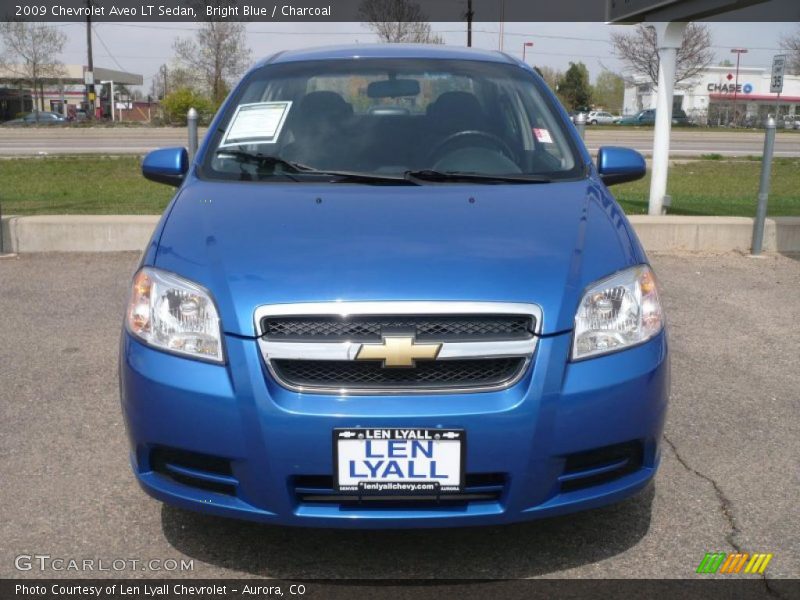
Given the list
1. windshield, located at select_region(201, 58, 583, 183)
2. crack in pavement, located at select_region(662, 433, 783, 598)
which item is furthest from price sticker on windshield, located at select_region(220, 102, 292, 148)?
crack in pavement, located at select_region(662, 433, 783, 598)

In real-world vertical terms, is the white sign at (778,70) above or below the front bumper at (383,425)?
above

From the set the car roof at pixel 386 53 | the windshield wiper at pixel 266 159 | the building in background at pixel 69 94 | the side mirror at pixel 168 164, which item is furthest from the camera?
the building in background at pixel 69 94

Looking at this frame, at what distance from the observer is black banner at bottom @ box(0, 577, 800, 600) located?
266 centimetres

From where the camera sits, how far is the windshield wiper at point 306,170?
3.44 metres

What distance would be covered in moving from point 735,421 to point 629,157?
1.33 meters

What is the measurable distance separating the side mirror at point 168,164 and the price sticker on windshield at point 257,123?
0.33m

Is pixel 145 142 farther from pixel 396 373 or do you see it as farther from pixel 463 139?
pixel 396 373

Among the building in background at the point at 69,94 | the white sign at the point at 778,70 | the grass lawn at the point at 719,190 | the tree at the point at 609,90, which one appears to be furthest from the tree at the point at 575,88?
the white sign at the point at 778,70

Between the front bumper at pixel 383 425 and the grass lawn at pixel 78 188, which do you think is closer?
the front bumper at pixel 383 425

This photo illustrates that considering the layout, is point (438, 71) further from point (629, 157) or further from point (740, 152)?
point (740, 152)

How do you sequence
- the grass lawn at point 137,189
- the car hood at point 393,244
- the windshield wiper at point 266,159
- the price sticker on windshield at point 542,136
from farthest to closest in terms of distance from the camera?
the grass lawn at point 137,189
the price sticker on windshield at point 542,136
the windshield wiper at point 266,159
the car hood at point 393,244

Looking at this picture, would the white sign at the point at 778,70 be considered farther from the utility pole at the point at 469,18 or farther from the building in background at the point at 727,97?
the building in background at the point at 727,97

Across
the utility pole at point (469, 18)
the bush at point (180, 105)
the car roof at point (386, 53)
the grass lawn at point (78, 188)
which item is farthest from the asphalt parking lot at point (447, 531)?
the utility pole at point (469, 18)

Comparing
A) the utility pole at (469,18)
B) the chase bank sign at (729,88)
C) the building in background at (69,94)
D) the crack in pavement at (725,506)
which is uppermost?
the utility pole at (469,18)
